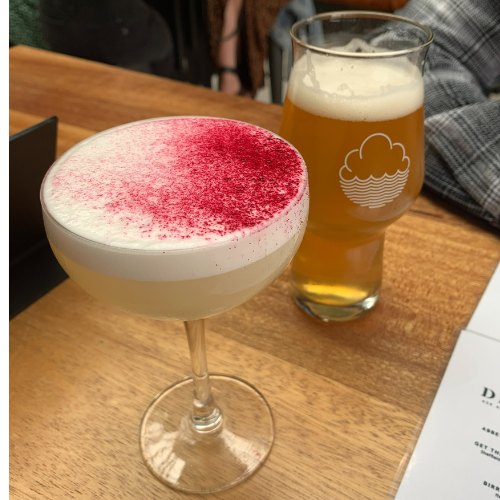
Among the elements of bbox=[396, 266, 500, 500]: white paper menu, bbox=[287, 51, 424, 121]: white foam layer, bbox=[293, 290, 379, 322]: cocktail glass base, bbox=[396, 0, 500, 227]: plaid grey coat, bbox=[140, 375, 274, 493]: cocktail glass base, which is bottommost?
bbox=[140, 375, 274, 493]: cocktail glass base

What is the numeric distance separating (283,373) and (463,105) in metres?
0.65

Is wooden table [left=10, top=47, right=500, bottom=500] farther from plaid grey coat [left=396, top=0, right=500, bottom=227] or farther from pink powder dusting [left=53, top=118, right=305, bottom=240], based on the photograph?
pink powder dusting [left=53, top=118, right=305, bottom=240]

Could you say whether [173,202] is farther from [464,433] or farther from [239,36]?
[239,36]

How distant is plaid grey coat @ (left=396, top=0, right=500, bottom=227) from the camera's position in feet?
2.91

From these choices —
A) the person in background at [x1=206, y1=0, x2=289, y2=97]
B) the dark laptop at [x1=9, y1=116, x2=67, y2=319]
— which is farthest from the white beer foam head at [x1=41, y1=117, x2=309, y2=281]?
the person in background at [x1=206, y1=0, x2=289, y2=97]

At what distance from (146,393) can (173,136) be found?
1.07 ft

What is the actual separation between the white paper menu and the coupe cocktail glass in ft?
0.56

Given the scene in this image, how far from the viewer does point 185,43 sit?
3.11m

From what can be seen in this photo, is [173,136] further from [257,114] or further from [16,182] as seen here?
[257,114]

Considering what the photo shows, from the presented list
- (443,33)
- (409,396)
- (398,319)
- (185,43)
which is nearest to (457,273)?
(398,319)

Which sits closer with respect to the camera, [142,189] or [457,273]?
[142,189]

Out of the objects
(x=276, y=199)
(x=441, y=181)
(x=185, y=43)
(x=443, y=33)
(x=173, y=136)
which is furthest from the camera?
(x=185, y=43)

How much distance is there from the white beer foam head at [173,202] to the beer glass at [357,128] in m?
0.11

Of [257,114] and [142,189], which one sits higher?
[142,189]
